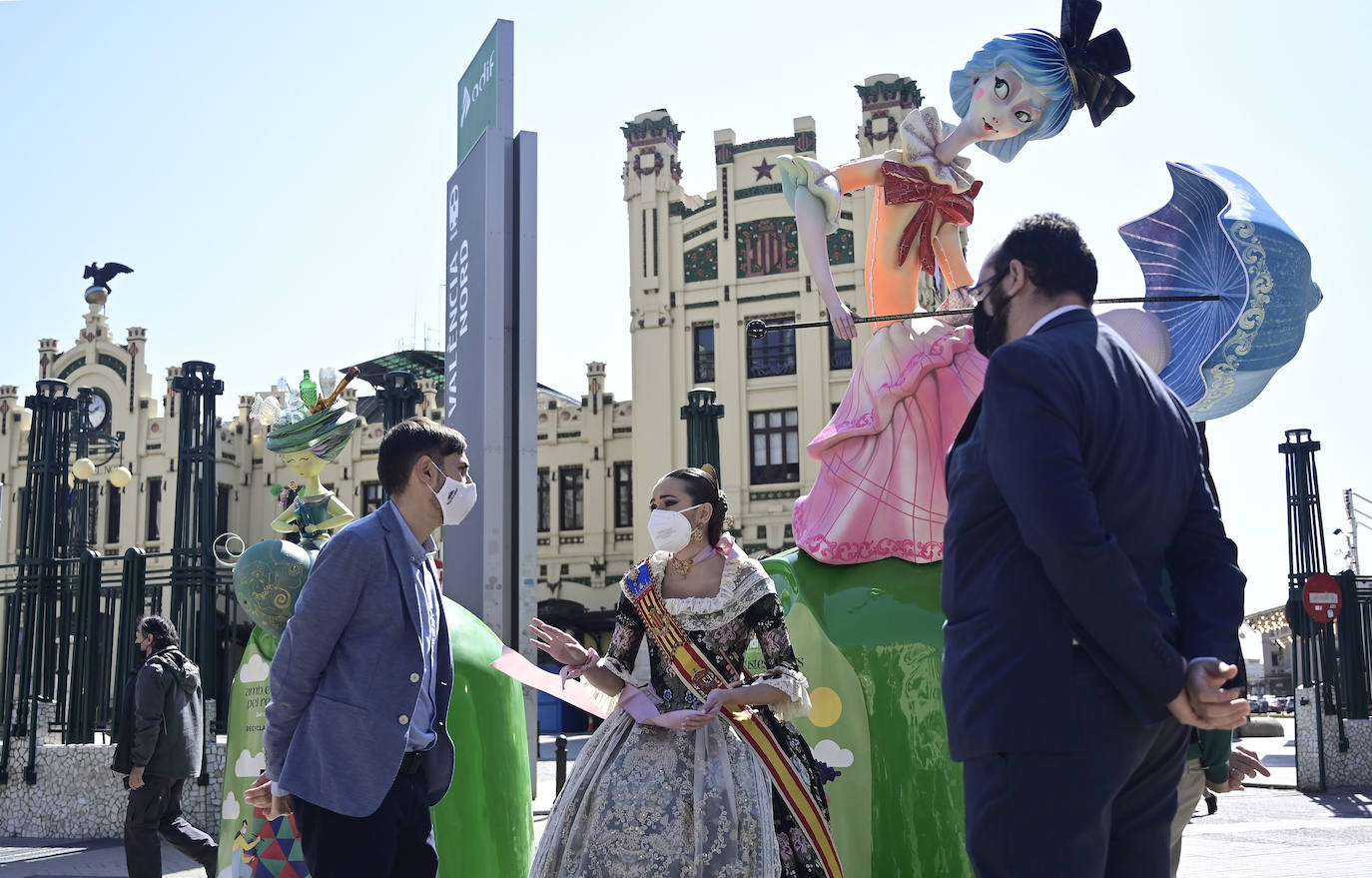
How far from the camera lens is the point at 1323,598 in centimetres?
1445

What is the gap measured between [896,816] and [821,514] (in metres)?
1.36

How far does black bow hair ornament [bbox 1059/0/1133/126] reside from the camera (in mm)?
5668

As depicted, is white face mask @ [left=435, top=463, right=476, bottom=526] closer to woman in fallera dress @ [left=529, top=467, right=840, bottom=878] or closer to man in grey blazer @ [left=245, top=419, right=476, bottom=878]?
man in grey blazer @ [left=245, top=419, right=476, bottom=878]

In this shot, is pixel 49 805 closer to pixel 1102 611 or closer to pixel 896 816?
pixel 896 816

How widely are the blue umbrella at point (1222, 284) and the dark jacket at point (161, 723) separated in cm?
558

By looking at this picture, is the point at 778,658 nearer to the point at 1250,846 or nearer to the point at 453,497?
the point at 453,497

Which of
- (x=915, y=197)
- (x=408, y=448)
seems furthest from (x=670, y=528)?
(x=915, y=197)

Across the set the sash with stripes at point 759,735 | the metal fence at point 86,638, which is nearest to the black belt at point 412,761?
the sash with stripes at point 759,735

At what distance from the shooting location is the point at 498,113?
30.8 feet

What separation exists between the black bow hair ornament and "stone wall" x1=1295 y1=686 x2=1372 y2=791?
38.1ft

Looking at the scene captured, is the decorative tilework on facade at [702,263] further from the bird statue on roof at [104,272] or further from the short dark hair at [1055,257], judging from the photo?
the short dark hair at [1055,257]

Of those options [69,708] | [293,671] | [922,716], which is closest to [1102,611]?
[293,671]

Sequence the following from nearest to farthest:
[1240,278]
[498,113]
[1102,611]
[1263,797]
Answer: [1102,611] < [1240,278] < [498,113] < [1263,797]

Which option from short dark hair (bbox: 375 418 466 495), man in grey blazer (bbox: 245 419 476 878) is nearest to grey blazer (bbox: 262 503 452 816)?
man in grey blazer (bbox: 245 419 476 878)
